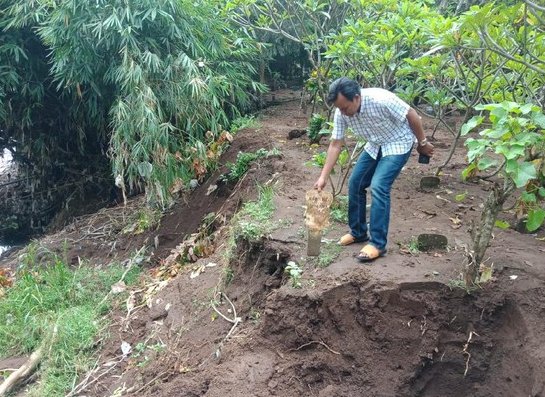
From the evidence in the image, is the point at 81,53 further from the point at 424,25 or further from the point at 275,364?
the point at 275,364

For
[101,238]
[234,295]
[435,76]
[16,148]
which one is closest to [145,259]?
[101,238]

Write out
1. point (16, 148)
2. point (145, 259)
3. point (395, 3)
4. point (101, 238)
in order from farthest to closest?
point (16, 148) → point (101, 238) → point (145, 259) → point (395, 3)

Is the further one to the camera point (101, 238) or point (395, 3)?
point (101, 238)

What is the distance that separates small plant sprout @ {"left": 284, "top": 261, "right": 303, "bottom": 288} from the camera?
12.3 ft

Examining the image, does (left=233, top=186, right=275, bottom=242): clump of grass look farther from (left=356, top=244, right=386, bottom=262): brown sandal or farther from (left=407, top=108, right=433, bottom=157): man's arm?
(left=407, top=108, right=433, bottom=157): man's arm

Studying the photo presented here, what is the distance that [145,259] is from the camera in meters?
6.54

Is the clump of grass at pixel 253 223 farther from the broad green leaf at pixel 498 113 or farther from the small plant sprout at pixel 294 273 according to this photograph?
the broad green leaf at pixel 498 113

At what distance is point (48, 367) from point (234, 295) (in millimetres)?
1710

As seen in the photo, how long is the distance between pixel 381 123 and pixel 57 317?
140 inches

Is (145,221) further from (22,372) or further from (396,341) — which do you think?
(396,341)

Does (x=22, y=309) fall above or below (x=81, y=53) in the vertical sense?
below

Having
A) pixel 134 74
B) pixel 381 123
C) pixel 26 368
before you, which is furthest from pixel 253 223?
pixel 134 74

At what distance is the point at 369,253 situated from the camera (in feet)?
12.5

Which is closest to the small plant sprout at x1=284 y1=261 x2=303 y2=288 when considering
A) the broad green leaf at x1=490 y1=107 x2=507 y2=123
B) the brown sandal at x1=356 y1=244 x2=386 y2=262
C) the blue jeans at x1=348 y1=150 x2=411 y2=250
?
the brown sandal at x1=356 y1=244 x2=386 y2=262
